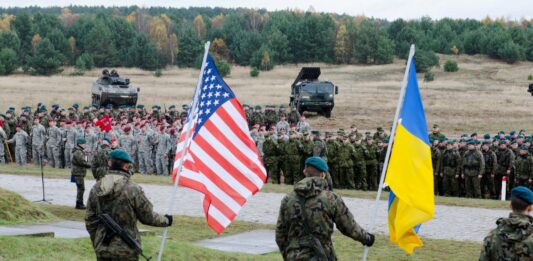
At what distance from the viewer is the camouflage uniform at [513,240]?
6844mm

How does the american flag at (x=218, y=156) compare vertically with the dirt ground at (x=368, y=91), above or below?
above

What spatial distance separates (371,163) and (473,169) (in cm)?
303

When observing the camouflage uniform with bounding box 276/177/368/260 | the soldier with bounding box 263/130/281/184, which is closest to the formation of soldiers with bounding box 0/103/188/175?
the soldier with bounding box 263/130/281/184

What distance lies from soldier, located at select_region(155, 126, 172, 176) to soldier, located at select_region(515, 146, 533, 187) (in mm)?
10445

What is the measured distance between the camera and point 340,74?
88375mm

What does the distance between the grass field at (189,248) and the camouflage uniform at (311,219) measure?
3873mm

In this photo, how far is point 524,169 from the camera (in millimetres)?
22188

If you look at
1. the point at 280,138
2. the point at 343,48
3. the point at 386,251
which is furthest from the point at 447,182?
the point at 343,48

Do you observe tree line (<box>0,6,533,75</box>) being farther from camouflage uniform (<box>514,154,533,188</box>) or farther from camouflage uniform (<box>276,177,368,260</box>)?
camouflage uniform (<box>276,177,368,260</box>)

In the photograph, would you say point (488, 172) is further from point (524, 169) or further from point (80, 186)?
point (80, 186)

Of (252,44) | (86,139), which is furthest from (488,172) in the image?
(252,44)

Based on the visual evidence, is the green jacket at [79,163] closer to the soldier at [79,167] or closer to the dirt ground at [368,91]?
the soldier at [79,167]

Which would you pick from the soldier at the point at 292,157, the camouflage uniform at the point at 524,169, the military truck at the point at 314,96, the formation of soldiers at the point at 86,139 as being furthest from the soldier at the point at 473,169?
the military truck at the point at 314,96

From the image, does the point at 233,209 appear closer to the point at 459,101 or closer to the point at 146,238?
the point at 146,238
